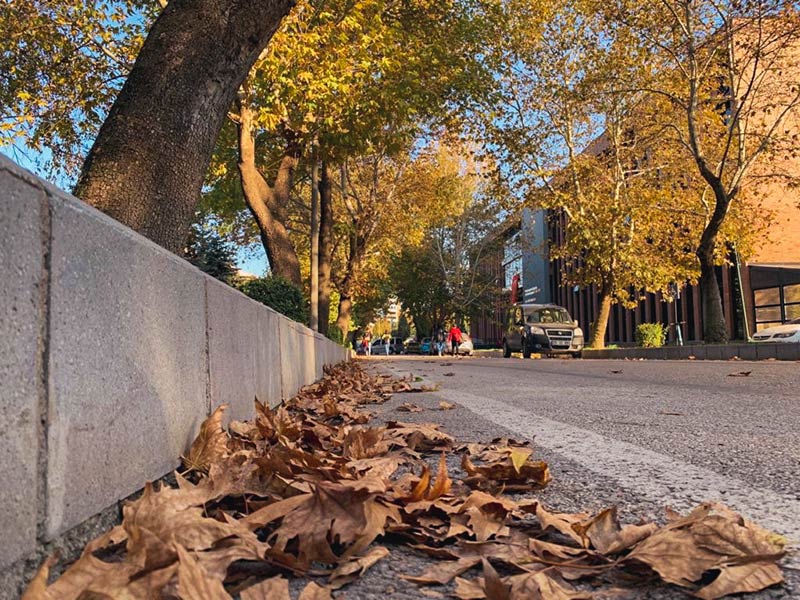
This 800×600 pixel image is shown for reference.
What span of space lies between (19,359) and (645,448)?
Answer: 109 inches

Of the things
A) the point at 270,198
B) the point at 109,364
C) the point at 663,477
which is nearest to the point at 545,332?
the point at 270,198

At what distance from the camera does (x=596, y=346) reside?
30.4m

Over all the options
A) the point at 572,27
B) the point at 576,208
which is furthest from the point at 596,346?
the point at 572,27

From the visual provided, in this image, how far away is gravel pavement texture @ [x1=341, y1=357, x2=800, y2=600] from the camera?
191 cm

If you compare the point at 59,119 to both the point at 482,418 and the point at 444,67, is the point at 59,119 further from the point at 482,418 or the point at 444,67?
the point at 482,418

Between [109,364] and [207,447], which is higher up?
[109,364]

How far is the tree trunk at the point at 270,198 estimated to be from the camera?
13.2 meters

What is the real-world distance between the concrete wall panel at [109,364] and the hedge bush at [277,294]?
30.6ft

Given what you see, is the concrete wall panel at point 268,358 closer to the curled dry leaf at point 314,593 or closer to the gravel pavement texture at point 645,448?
the gravel pavement texture at point 645,448

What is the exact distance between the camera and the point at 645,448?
331 centimetres

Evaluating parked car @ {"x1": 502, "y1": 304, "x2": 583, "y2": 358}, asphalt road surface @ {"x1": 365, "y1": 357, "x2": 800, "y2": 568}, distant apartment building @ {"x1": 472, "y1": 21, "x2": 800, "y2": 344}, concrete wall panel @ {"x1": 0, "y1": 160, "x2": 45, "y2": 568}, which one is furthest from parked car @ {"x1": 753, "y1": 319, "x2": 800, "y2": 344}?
concrete wall panel @ {"x1": 0, "y1": 160, "x2": 45, "y2": 568}

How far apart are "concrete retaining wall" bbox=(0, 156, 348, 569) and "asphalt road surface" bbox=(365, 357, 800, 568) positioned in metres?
1.30

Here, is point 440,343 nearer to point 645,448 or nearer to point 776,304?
point 776,304

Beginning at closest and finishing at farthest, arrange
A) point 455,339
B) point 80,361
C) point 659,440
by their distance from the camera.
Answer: point 80,361
point 659,440
point 455,339
